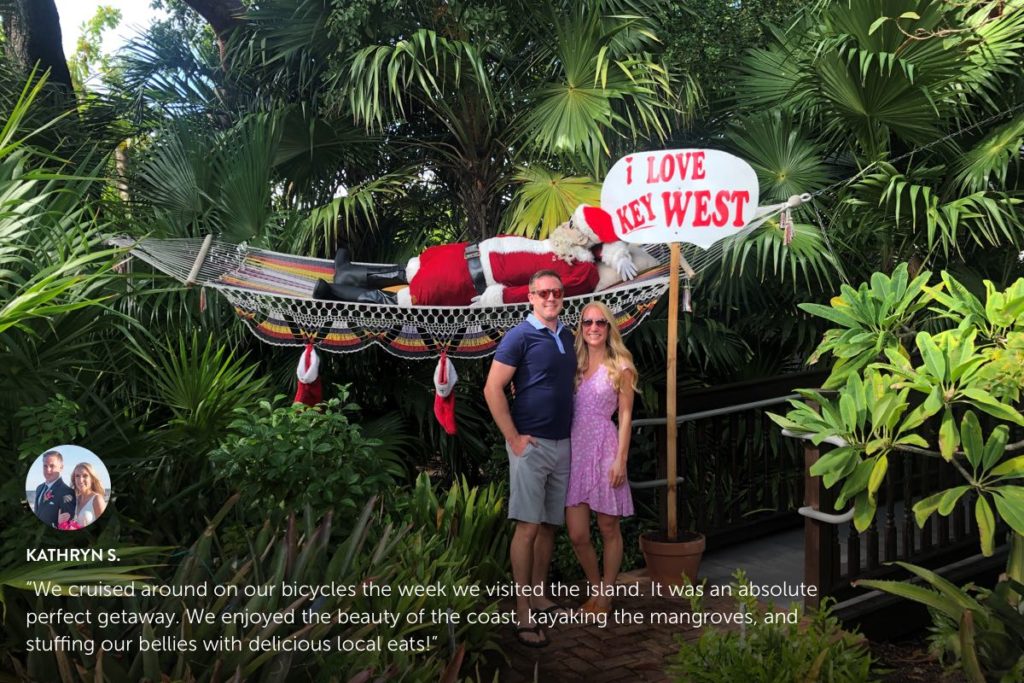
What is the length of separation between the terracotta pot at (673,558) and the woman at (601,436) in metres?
0.35

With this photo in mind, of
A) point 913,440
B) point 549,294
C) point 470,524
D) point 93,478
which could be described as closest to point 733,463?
point 470,524

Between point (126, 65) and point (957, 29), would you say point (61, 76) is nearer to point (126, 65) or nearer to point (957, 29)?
point (126, 65)

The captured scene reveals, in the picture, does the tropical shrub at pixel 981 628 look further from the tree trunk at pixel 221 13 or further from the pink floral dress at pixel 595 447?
the tree trunk at pixel 221 13

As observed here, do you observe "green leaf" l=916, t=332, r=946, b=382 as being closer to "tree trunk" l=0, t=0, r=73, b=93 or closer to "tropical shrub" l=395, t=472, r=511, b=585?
"tropical shrub" l=395, t=472, r=511, b=585

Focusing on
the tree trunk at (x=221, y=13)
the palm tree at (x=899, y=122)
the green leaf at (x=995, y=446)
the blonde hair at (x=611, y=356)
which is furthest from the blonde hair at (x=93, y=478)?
the tree trunk at (x=221, y=13)

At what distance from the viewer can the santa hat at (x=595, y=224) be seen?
136 inches

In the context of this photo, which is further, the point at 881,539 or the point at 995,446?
the point at 881,539

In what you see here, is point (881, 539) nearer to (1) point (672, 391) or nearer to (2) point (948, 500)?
(1) point (672, 391)

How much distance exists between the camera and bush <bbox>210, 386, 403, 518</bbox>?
2.55 metres

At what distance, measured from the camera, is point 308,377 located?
350cm

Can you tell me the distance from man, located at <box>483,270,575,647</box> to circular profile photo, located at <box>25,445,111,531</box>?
1.31m

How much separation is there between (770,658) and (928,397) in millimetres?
756

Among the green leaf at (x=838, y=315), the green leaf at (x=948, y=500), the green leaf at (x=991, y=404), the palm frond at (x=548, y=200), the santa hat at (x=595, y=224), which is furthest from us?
the palm frond at (x=548, y=200)

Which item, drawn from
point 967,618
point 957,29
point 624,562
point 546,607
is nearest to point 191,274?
point 546,607
